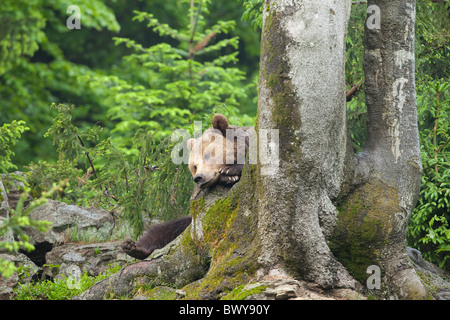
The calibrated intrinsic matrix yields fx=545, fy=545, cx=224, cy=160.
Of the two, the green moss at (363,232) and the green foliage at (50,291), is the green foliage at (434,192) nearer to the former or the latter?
the green moss at (363,232)

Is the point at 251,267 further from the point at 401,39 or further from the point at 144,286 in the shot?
the point at 401,39

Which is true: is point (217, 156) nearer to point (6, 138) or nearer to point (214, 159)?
point (214, 159)

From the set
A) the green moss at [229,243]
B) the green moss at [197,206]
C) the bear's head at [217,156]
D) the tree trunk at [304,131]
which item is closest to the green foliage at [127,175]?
the bear's head at [217,156]

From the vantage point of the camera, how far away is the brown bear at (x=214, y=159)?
16.4ft

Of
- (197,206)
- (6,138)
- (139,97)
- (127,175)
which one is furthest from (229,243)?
(139,97)

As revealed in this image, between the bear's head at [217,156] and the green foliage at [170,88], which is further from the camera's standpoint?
the green foliage at [170,88]

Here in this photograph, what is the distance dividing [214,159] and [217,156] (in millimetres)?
65

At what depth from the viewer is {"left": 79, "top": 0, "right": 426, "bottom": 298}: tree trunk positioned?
3936 millimetres

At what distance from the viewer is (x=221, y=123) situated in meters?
5.38

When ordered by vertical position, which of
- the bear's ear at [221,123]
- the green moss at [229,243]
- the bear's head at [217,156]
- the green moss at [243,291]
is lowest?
the green moss at [243,291]

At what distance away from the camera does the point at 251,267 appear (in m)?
4.06

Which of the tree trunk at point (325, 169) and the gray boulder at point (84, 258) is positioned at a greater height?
the tree trunk at point (325, 169)

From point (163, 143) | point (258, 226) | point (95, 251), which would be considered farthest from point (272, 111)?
point (95, 251)

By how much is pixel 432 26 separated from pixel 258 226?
4169mm
